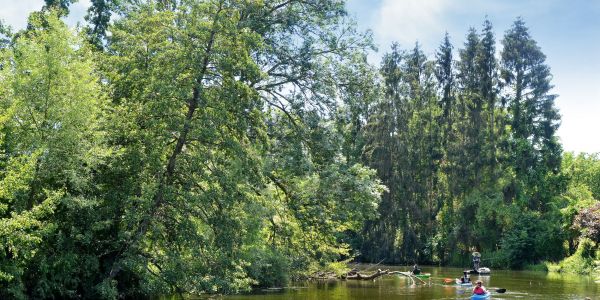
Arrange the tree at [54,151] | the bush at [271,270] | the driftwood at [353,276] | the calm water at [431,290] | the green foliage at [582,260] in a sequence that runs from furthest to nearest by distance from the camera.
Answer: the green foliage at [582,260], the driftwood at [353,276], the calm water at [431,290], the bush at [271,270], the tree at [54,151]

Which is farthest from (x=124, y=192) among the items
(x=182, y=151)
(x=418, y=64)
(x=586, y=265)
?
(x=418, y=64)

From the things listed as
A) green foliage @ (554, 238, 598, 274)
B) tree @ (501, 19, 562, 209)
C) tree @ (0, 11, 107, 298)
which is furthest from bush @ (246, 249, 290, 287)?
tree @ (501, 19, 562, 209)

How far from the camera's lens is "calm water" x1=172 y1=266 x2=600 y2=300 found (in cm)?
2639

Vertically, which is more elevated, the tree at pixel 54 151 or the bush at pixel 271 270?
the tree at pixel 54 151

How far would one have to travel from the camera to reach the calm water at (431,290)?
86.6 feet

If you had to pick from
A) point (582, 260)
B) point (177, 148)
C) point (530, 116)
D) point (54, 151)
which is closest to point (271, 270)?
point (177, 148)

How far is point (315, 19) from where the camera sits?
21188 mm

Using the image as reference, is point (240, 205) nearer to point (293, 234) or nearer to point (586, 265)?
point (293, 234)

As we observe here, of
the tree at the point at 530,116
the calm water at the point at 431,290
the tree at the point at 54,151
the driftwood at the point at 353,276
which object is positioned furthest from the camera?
the tree at the point at 530,116

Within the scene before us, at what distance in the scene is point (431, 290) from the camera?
1185 inches

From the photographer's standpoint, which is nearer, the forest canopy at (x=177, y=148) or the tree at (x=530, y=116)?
the forest canopy at (x=177, y=148)

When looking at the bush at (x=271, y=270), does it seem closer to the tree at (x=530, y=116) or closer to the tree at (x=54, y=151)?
the tree at (x=54, y=151)

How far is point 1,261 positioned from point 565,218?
43.0m

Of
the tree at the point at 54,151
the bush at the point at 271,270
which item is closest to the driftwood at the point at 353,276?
the bush at the point at 271,270
